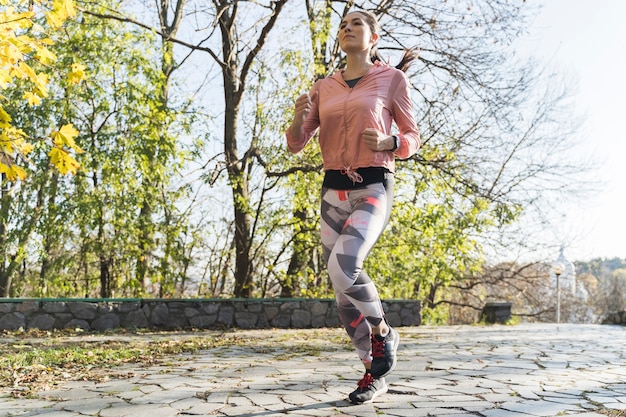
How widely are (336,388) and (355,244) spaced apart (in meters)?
1.11

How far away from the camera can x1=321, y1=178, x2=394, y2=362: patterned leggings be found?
292 cm

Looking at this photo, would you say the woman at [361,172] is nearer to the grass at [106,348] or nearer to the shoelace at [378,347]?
the shoelace at [378,347]

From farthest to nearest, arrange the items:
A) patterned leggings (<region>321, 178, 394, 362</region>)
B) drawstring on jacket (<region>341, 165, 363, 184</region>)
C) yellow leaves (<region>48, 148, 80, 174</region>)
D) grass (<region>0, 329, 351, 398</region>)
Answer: grass (<region>0, 329, 351, 398</region>) → yellow leaves (<region>48, 148, 80, 174</region>) → drawstring on jacket (<region>341, 165, 363, 184</region>) → patterned leggings (<region>321, 178, 394, 362</region>)

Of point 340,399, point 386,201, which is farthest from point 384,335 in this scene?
point 386,201

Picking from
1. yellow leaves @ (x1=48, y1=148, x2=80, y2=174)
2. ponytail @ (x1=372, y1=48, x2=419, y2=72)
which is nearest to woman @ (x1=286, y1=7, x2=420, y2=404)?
ponytail @ (x1=372, y1=48, x2=419, y2=72)

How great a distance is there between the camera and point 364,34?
324 centimetres

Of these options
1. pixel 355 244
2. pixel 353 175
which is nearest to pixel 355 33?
pixel 353 175

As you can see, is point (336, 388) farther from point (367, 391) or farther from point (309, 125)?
point (309, 125)

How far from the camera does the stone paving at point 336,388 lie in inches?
119

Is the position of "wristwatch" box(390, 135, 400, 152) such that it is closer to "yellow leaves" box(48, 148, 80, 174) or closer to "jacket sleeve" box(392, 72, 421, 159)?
"jacket sleeve" box(392, 72, 421, 159)

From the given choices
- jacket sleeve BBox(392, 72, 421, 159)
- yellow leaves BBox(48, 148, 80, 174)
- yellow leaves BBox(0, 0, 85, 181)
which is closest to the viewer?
jacket sleeve BBox(392, 72, 421, 159)

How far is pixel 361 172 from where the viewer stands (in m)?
3.08

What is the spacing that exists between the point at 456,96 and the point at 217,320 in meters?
5.28

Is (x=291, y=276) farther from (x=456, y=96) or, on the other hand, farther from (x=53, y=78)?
(x=53, y=78)
